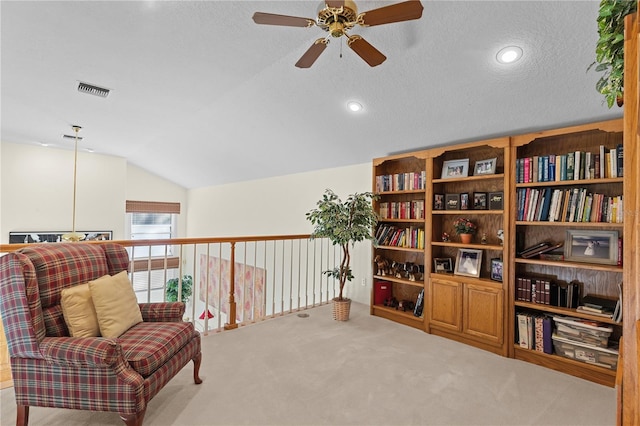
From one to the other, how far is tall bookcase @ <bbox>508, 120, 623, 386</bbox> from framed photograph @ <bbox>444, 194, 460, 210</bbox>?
0.58 metres

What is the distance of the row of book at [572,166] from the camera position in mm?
2420

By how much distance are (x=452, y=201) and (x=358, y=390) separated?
219 cm

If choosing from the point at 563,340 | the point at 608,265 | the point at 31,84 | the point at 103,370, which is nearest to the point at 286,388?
the point at 103,370

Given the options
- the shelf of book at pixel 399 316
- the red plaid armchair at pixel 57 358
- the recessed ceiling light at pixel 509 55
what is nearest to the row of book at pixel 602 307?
the shelf of book at pixel 399 316

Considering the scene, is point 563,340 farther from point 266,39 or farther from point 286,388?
point 266,39

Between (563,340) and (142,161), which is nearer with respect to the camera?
(563,340)

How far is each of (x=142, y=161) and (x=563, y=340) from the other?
7927mm

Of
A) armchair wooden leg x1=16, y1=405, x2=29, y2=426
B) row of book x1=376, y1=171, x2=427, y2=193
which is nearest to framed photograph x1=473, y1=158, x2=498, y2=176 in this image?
row of book x1=376, y1=171, x2=427, y2=193

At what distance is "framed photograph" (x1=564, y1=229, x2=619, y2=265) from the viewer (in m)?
2.46

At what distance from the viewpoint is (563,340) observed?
8.49ft

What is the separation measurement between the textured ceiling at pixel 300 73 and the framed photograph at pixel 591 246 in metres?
0.97

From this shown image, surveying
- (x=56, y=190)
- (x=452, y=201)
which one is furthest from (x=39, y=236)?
(x=452, y=201)

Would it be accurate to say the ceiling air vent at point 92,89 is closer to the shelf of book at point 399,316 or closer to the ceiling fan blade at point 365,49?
the ceiling fan blade at point 365,49

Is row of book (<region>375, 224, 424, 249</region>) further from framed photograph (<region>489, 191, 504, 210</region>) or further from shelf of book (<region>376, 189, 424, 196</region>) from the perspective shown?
framed photograph (<region>489, 191, 504, 210</region>)
